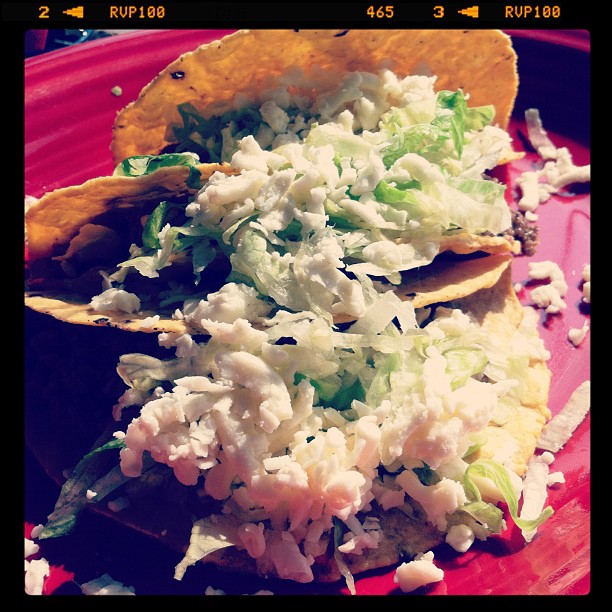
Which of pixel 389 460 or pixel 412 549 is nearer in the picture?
pixel 389 460

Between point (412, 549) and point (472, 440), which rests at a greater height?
point (472, 440)

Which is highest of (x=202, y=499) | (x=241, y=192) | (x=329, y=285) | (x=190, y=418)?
(x=241, y=192)

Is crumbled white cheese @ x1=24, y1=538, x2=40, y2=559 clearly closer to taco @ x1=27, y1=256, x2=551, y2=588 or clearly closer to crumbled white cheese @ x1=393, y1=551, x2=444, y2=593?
taco @ x1=27, y1=256, x2=551, y2=588

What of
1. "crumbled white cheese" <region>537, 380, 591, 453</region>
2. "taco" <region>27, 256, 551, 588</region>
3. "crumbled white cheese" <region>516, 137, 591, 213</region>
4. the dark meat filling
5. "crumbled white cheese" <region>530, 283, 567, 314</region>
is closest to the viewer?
"taco" <region>27, 256, 551, 588</region>

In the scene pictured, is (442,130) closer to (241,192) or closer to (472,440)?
(241,192)

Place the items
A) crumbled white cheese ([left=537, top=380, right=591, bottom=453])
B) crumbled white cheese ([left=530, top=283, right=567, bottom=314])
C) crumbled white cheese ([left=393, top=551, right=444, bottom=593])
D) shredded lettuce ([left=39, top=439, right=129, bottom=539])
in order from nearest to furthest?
crumbled white cheese ([left=393, top=551, right=444, bottom=593])
shredded lettuce ([left=39, top=439, right=129, bottom=539])
crumbled white cheese ([left=537, top=380, right=591, bottom=453])
crumbled white cheese ([left=530, top=283, right=567, bottom=314])

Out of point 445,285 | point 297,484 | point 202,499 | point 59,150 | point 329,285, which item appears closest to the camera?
point 297,484
